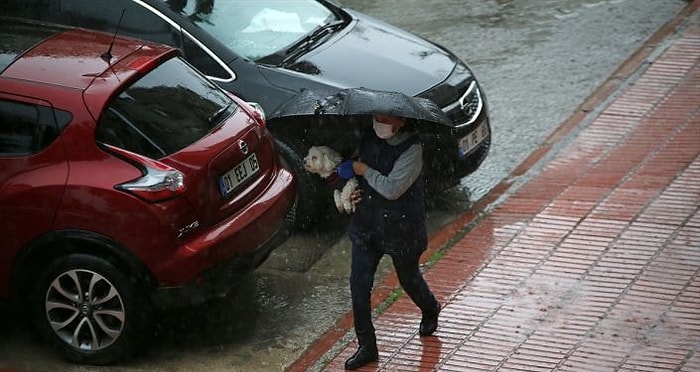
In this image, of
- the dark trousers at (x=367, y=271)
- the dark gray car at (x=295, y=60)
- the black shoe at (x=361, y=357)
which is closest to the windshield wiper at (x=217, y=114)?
the dark gray car at (x=295, y=60)

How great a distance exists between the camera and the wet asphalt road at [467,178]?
701 centimetres

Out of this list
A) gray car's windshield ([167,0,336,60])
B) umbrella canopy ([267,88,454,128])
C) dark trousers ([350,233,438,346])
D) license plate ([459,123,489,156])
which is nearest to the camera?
umbrella canopy ([267,88,454,128])

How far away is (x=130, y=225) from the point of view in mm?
6410

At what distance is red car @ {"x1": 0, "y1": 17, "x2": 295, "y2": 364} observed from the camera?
646 cm

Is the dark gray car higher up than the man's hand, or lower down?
lower down

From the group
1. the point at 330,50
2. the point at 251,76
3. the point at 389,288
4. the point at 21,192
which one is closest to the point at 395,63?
the point at 330,50

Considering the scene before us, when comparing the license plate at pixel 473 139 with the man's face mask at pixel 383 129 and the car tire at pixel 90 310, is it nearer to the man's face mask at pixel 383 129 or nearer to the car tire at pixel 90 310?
the man's face mask at pixel 383 129

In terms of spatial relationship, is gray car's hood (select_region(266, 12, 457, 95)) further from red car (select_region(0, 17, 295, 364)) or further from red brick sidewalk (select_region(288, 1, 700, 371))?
red car (select_region(0, 17, 295, 364))

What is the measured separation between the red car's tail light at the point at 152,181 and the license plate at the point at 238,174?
361 mm

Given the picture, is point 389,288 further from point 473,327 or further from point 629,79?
point 629,79

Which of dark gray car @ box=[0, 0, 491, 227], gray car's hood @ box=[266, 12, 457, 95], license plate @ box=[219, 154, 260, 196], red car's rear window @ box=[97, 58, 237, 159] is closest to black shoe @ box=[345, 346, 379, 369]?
license plate @ box=[219, 154, 260, 196]

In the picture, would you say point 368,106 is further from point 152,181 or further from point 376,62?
point 376,62

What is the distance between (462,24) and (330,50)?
4429mm

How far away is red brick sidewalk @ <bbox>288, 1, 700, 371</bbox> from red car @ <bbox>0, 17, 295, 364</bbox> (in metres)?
0.91
